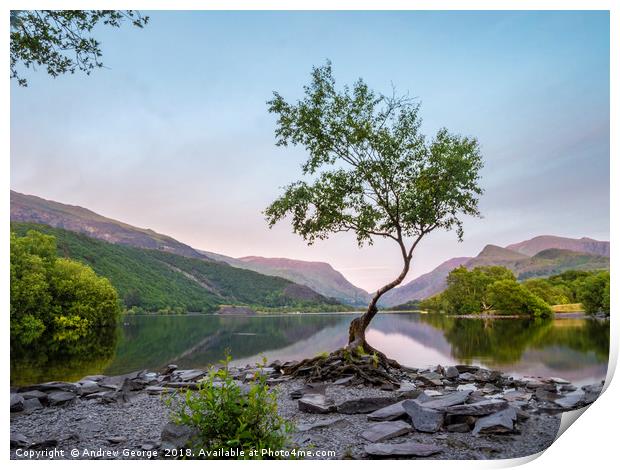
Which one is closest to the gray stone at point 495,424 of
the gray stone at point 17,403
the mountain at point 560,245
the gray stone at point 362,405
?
the gray stone at point 362,405

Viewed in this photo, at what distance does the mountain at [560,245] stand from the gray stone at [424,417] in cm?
430

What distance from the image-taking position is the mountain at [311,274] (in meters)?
13.4

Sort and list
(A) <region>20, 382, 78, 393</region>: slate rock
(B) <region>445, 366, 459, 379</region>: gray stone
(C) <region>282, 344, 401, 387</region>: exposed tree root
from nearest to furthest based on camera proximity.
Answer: (A) <region>20, 382, 78, 393</region>: slate rock < (C) <region>282, 344, 401, 387</region>: exposed tree root < (B) <region>445, 366, 459, 379</region>: gray stone

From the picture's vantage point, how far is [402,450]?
607cm

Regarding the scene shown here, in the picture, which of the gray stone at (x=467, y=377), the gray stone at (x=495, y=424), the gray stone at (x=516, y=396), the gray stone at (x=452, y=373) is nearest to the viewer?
the gray stone at (x=495, y=424)

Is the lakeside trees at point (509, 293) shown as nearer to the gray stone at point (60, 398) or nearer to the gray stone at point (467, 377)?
the gray stone at point (467, 377)

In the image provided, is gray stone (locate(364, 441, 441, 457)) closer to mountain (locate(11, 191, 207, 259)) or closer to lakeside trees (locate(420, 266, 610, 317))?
lakeside trees (locate(420, 266, 610, 317))

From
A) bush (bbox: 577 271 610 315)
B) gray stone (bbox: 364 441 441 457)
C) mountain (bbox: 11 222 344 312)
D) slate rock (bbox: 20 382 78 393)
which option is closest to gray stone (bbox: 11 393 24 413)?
slate rock (bbox: 20 382 78 393)

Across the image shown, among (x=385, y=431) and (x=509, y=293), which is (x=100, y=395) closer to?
(x=385, y=431)

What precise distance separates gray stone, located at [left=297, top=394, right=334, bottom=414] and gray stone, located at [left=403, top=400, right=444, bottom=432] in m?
1.41

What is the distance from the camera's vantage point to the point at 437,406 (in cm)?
703

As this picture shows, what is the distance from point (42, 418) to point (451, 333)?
51.8ft

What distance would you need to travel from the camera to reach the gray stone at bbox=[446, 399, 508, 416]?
6.83m
